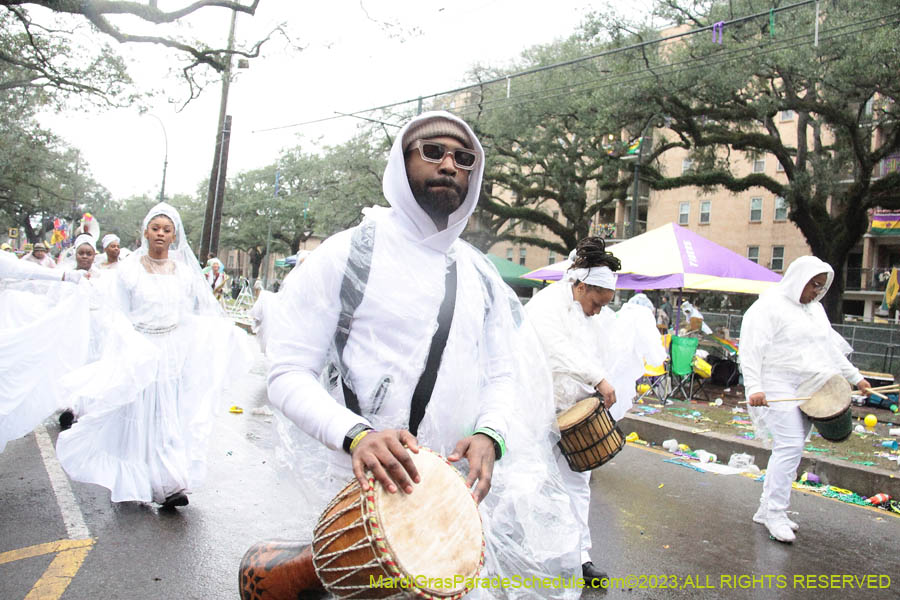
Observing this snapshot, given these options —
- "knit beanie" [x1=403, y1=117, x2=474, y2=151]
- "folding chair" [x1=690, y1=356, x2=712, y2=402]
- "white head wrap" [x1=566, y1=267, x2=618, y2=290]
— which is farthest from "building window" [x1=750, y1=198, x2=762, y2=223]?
"knit beanie" [x1=403, y1=117, x2=474, y2=151]

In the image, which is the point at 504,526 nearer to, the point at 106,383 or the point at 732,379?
the point at 106,383

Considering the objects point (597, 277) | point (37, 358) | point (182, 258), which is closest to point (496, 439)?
point (597, 277)

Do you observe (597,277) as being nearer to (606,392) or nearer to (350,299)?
(606,392)

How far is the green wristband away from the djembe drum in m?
0.25

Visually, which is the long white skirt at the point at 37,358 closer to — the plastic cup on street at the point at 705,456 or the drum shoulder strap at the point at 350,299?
the drum shoulder strap at the point at 350,299

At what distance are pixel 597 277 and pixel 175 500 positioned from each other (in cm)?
325

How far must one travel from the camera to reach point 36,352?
18.6ft

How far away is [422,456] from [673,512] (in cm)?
446

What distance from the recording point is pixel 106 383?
192 inches

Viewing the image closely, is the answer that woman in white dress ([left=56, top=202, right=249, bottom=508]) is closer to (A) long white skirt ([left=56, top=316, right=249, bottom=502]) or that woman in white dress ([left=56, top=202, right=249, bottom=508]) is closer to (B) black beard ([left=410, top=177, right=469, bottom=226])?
(A) long white skirt ([left=56, top=316, right=249, bottom=502])

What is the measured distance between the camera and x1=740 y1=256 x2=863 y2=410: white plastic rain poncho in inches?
209

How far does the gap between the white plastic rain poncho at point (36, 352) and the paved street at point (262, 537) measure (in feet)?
1.65

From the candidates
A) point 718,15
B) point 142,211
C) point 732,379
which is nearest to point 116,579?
point 732,379

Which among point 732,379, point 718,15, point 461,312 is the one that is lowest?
point 732,379
